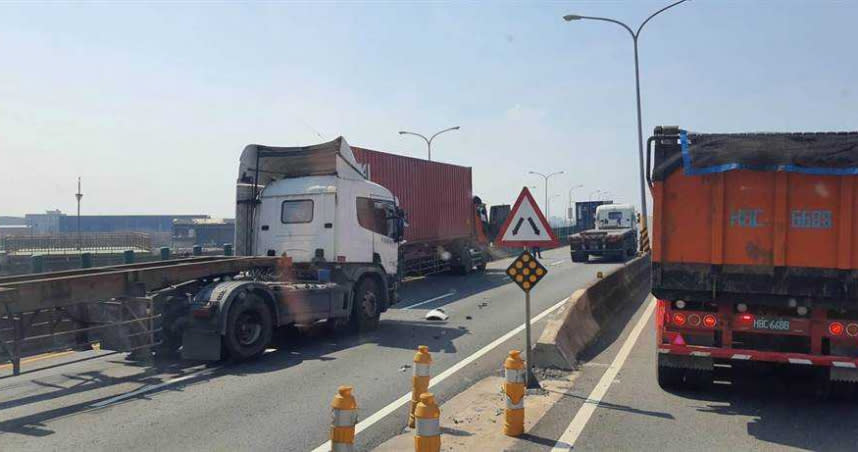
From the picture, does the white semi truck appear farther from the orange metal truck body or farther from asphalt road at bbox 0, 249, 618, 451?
the orange metal truck body

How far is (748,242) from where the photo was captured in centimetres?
702

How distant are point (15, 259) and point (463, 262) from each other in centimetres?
1514

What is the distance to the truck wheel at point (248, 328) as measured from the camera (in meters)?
9.66

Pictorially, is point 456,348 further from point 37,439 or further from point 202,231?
point 202,231

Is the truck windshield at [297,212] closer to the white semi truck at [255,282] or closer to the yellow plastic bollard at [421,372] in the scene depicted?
the white semi truck at [255,282]

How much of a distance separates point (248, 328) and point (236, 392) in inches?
89.2

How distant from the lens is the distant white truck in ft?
102

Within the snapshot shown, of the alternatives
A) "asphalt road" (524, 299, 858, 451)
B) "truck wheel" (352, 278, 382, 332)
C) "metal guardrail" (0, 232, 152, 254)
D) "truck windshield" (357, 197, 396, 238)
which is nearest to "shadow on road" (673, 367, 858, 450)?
"asphalt road" (524, 299, 858, 451)

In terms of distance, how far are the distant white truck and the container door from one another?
69.7 feet

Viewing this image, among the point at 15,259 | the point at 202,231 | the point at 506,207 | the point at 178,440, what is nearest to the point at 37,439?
the point at 178,440

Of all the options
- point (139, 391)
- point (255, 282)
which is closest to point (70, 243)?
point (255, 282)

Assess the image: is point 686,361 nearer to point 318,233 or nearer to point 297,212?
point 318,233

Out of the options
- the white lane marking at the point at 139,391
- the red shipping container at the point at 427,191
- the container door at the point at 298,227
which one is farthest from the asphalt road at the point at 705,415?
the red shipping container at the point at 427,191

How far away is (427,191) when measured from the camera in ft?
78.7
